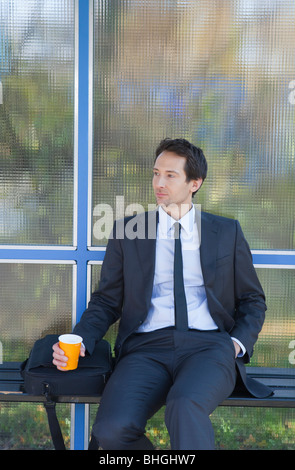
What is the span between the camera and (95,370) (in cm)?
241

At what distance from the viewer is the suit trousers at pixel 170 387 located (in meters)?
2.00

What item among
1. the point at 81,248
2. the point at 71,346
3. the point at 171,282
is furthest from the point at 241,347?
the point at 81,248

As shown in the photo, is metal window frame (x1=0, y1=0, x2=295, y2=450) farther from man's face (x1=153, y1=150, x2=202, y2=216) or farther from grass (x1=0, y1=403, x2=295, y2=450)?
man's face (x1=153, y1=150, x2=202, y2=216)

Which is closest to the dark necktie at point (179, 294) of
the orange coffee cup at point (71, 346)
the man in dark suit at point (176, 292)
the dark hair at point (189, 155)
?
the man in dark suit at point (176, 292)

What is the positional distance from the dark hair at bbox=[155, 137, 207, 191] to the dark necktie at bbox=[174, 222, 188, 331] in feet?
1.24

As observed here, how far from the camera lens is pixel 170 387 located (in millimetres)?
2295

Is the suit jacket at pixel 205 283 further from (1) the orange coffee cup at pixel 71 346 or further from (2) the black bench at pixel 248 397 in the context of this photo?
(1) the orange coffee cup at pixel 71 346

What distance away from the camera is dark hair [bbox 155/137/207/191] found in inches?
102

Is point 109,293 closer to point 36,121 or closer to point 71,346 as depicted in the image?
point 71,346

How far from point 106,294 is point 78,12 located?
1624 millimetres

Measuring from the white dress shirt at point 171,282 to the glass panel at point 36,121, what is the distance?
67 cm

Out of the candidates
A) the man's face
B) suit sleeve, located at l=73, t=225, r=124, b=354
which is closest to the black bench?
suit sleeve, located at l=73, t=225, r=124, b=354

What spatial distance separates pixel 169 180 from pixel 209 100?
636 millimetres
